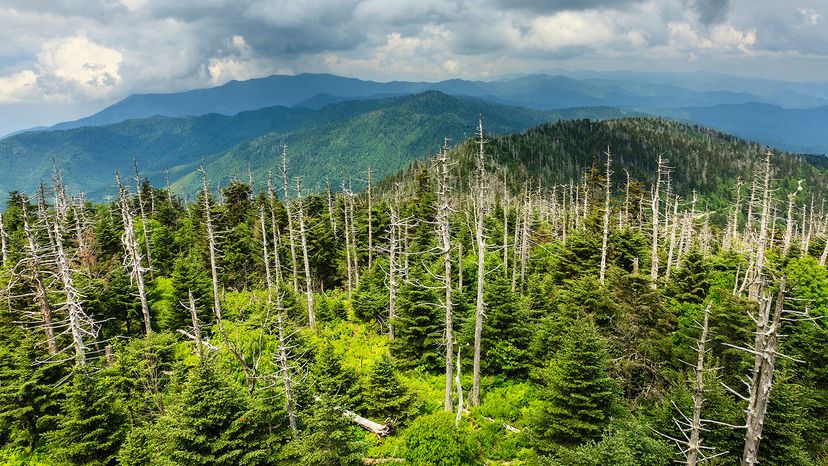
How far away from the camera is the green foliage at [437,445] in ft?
48.1

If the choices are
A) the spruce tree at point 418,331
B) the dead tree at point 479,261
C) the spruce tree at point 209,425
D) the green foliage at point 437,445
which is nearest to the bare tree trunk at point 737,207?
the dead tree at point 479,261

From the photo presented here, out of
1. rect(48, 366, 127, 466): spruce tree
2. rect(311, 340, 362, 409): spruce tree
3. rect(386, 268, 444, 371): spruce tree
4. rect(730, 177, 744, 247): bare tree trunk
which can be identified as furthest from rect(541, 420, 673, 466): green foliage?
rect(730, 177, 744, 247): bare tree trunk

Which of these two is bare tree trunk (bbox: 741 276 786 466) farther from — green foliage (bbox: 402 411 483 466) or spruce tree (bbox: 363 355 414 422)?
spruce tree (bbox: 363 355 414 422)

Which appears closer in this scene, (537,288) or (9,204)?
(537,288)

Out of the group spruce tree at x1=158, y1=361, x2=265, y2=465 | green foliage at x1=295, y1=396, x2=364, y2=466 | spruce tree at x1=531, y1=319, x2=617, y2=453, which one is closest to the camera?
spruce tree at x1=158, y1=361, x2=265, y2=465

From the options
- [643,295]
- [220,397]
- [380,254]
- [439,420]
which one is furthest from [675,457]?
[380,254]

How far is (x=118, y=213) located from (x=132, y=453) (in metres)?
46.5

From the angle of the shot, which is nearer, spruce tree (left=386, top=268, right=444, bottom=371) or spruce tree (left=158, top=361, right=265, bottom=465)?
spruce tree (left=158, top=361, right=265, bottom=465)

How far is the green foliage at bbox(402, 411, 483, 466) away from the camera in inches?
577

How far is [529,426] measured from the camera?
53.5ft

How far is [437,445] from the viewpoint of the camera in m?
14.8

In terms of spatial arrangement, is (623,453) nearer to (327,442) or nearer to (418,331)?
(327,442)

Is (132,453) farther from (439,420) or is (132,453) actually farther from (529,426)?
(529,426)

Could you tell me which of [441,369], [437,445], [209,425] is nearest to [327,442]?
[209,425]
